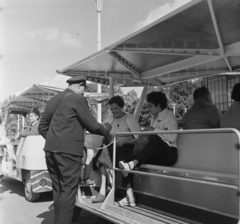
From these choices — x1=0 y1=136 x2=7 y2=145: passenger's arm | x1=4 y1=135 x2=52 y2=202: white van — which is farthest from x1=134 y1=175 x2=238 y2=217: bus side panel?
x1=0 y1=136 x2=7 y2=145: passenger's arm

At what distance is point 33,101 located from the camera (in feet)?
37.3

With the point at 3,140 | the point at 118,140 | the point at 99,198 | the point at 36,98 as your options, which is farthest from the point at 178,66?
the point at 36,98

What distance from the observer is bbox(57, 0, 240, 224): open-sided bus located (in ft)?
10.5

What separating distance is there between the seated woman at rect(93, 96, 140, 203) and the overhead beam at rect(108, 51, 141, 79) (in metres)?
0.58

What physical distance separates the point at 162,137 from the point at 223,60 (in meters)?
1.82

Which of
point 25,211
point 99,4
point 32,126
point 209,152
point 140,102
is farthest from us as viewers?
point 99,4

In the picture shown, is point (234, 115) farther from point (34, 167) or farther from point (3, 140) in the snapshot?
point (3, 140)

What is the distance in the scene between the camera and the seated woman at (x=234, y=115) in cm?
388

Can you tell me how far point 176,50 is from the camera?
15.3 ft

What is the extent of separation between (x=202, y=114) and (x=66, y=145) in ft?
5.89

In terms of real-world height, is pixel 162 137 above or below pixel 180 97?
below

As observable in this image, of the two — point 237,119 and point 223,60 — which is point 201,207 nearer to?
point 237,119

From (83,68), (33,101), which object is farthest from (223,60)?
(33,101)

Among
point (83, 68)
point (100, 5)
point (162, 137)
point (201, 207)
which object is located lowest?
point (201, 207)
